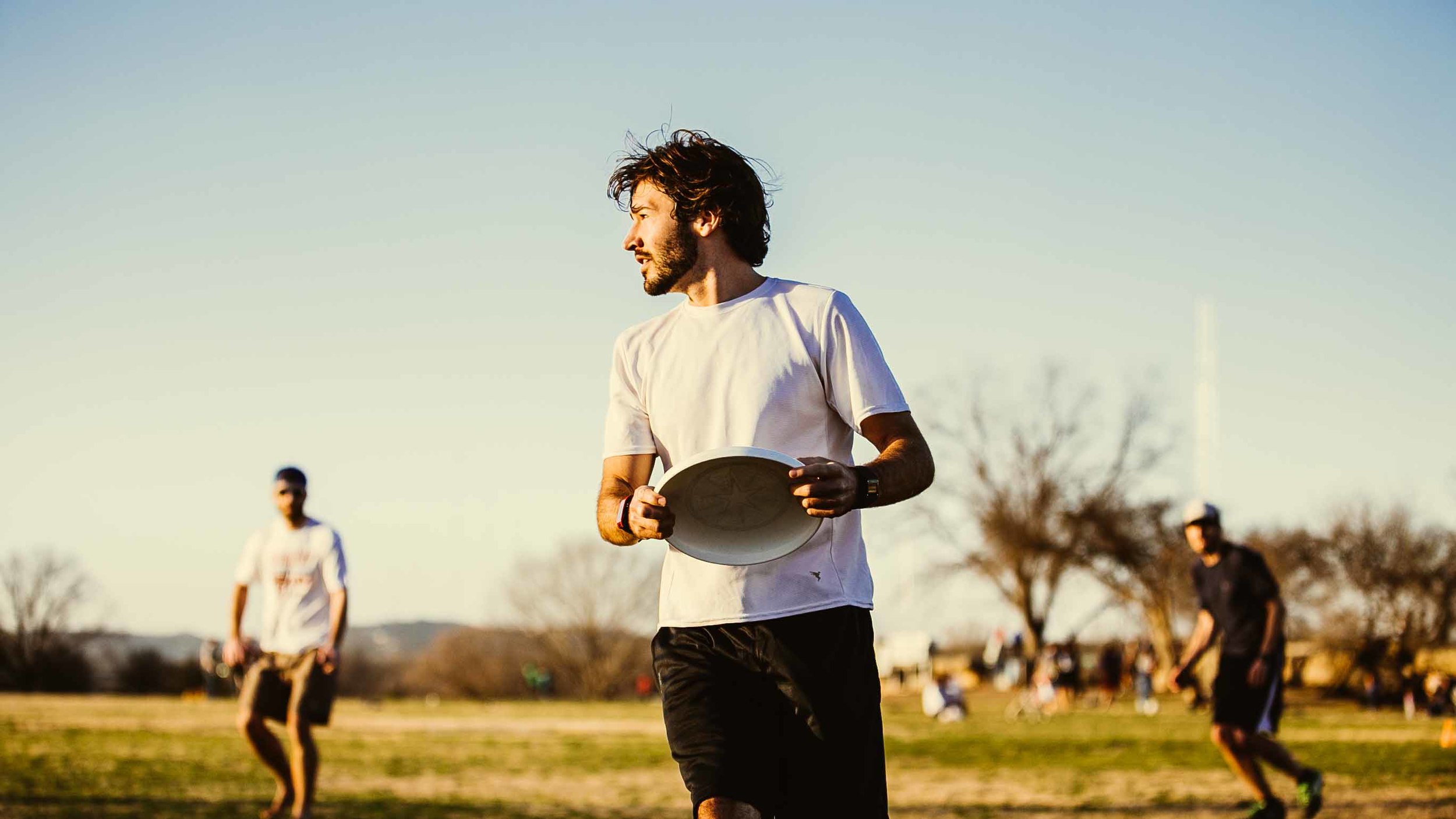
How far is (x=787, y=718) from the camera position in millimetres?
3611

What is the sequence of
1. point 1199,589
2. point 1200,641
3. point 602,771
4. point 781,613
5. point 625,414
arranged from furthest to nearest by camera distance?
point 602,771 < point 1200,641 < point 1199,589 < point 625,414 < point 781,613

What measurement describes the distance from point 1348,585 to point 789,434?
154 ft

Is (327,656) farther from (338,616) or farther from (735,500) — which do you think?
(735,500)

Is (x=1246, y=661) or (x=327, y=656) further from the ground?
(x=327, y=656)

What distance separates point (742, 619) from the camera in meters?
3.61

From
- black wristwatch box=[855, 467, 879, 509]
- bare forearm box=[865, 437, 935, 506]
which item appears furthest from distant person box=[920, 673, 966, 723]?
black wristwatch box=[855, 467, 879, 509]

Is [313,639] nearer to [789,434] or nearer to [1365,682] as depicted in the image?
[789,434]

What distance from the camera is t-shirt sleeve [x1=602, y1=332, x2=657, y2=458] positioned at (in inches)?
153

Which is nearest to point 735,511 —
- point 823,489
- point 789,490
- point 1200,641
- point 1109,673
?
point 789,490

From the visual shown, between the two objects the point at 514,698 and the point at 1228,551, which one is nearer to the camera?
the point at 1228,551

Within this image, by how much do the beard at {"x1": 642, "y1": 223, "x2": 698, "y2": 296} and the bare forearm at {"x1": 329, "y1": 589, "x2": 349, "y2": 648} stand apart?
229 inches

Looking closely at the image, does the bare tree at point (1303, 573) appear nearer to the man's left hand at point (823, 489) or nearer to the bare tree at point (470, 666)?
the bare tree at point (470, 666)

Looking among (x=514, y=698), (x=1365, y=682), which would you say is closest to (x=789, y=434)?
(x=1365, y=682)

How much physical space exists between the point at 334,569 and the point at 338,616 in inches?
12.5
